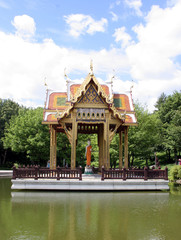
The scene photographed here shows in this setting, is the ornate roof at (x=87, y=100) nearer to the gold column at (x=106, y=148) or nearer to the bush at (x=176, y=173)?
the gold column at (x=106, y=148)

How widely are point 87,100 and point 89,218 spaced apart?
36.3 ft

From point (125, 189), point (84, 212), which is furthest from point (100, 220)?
point (125, 189)

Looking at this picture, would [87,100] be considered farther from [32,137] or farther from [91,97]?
[32,137]

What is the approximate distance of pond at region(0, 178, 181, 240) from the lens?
287 inches

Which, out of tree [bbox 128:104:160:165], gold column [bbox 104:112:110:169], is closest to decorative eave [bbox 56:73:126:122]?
gold column [bbox 104:112:110:169]

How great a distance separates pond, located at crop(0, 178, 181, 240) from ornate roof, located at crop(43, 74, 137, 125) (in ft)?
24.0

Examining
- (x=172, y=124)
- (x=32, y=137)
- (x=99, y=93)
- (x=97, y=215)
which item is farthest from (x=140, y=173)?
(x=172, y=124)

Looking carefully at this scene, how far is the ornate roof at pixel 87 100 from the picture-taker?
1880cm

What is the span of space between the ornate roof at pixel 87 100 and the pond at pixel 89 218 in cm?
731

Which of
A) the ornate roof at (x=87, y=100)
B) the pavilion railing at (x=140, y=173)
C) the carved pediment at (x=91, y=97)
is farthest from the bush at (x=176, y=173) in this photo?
the carved pediment at (x=91, y=97)

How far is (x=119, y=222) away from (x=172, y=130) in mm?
33045

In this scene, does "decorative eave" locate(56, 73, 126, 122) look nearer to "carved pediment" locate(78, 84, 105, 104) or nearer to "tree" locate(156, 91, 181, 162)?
Answer: "carved pediment" locate(78, 84, 105, 104)

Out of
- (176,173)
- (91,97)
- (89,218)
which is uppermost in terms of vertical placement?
(91,97)

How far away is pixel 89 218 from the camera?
30.1 ft
